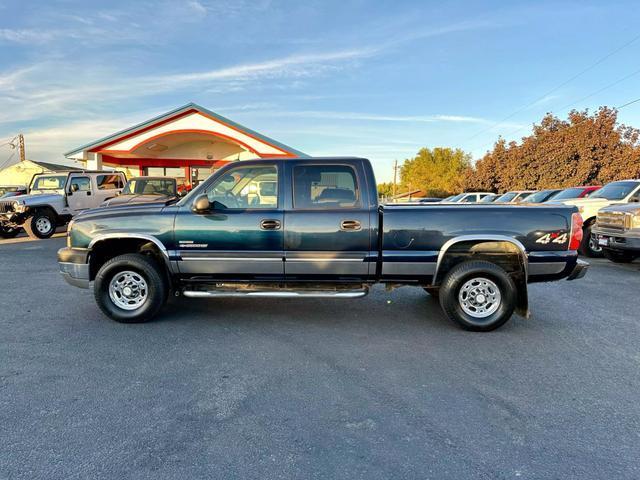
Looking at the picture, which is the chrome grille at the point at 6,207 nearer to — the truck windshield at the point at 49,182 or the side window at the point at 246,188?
the truck windshield at the point at 49,182

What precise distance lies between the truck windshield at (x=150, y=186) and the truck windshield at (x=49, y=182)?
2.84 m

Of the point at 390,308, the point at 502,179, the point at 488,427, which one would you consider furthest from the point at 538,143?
the point at 488,427

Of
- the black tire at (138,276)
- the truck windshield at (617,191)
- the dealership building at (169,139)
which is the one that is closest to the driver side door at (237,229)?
the black tire at (138,276)

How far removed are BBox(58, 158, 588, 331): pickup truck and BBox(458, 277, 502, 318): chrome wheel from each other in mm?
12

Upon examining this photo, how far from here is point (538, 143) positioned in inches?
1237

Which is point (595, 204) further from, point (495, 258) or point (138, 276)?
point (138, 276)

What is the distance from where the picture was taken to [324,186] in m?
5.11

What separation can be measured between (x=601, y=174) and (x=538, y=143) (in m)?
5.45

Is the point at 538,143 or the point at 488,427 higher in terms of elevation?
the point at 538,143

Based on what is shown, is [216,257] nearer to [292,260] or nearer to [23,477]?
[292,260]

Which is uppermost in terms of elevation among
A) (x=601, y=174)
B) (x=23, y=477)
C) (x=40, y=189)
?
(x=601, y=174)

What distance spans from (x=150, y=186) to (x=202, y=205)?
9.98 metres

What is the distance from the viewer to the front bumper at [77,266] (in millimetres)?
5137

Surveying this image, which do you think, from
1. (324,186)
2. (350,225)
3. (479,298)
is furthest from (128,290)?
(479,298)
